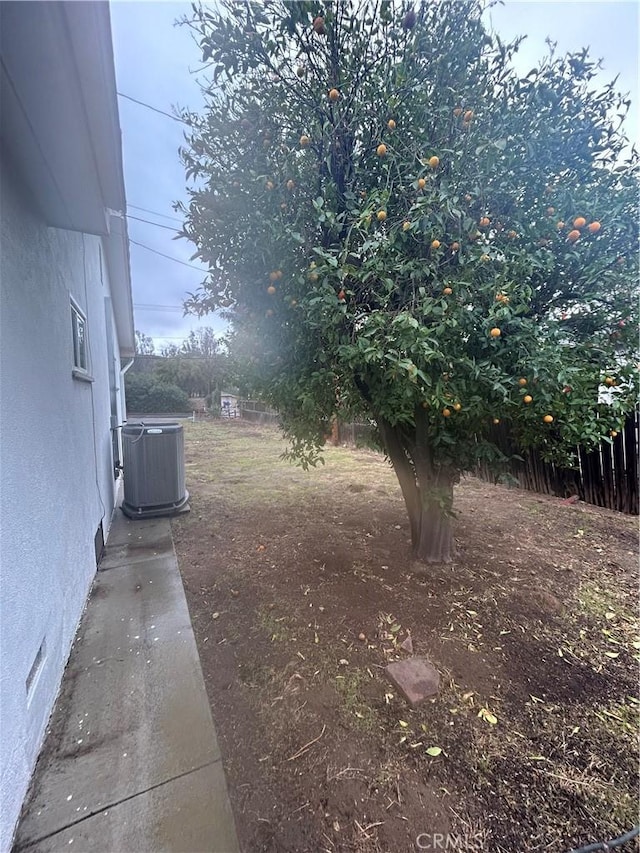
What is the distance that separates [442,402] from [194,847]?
6.96 ft

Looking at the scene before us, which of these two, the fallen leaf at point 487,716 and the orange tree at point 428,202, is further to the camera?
the orange tree at point 428,202

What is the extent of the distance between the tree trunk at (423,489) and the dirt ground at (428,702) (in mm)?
226

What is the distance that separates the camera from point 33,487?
1.77 m

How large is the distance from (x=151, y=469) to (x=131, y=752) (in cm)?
335

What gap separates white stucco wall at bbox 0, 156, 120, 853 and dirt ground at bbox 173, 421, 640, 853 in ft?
2.61

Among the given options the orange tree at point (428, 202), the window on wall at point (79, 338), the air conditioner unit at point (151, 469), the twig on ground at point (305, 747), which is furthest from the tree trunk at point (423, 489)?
the air conditioner unit at point (151, 469)

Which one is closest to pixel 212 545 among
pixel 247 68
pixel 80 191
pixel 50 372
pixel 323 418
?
pixel 323 418

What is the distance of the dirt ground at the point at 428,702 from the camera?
1.40 meters

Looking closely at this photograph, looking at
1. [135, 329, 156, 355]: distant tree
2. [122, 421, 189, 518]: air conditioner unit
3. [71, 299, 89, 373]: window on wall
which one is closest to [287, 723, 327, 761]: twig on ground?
[71, 299, 89, 373]: window on wall

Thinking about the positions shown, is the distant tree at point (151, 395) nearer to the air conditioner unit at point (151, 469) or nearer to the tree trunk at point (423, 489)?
the air conditioner unit at point (151, 469)

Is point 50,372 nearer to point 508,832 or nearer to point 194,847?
point 194,847

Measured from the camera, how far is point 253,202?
2.33m

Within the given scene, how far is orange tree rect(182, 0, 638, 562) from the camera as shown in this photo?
6.64 feet

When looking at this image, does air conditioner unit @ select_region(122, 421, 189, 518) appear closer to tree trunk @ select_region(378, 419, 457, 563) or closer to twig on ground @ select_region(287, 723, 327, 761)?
tree trunk @ select_region(378, 419, 457, 563)
